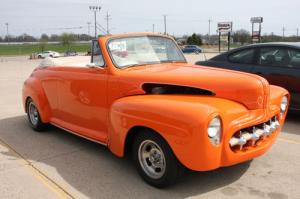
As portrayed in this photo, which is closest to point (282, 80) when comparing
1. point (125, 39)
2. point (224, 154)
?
point (125, 39)

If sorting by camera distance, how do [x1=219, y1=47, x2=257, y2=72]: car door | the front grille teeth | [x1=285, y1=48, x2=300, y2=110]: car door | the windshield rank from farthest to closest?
[x1=219, y1=47, x2=257, y2=72]: car door, [x1=285, y1=48, x2=300, y2=110]: car door, the windshield, the front grille teeth

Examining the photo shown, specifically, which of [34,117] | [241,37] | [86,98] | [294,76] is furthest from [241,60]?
[241,37]

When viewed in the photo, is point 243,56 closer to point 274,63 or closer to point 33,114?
point 274,63

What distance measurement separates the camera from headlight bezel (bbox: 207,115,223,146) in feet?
11.7

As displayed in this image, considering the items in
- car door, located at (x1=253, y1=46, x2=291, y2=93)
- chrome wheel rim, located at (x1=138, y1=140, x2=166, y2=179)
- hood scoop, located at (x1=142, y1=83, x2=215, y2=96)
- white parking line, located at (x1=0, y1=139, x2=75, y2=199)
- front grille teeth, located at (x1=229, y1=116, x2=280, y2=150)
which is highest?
car door, located at (x1=253, y1=46, x2=291, y2=93)

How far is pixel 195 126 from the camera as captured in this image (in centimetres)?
350

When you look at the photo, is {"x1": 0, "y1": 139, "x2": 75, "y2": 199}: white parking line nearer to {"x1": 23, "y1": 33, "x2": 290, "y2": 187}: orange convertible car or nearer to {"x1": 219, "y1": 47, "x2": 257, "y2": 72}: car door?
{"x1": 23, "y1": 33, "x2": 290, "y2": 187}: orange convertible car

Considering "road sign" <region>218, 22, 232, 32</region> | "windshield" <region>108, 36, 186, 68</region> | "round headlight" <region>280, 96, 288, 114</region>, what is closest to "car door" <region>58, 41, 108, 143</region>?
"windshield" <region>108, 36, 186, 68</region>

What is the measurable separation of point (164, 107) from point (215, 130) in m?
0.58

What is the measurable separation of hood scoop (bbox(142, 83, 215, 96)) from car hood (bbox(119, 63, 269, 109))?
1.9 inches

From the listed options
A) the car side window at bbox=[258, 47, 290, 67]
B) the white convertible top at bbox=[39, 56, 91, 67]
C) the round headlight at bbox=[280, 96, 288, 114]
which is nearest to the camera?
the round headlight at bbox=[280, 96, 288, 114]

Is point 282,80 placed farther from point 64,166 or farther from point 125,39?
point 64,166

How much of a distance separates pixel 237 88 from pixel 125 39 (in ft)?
5.84

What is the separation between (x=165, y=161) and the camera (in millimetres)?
3854
